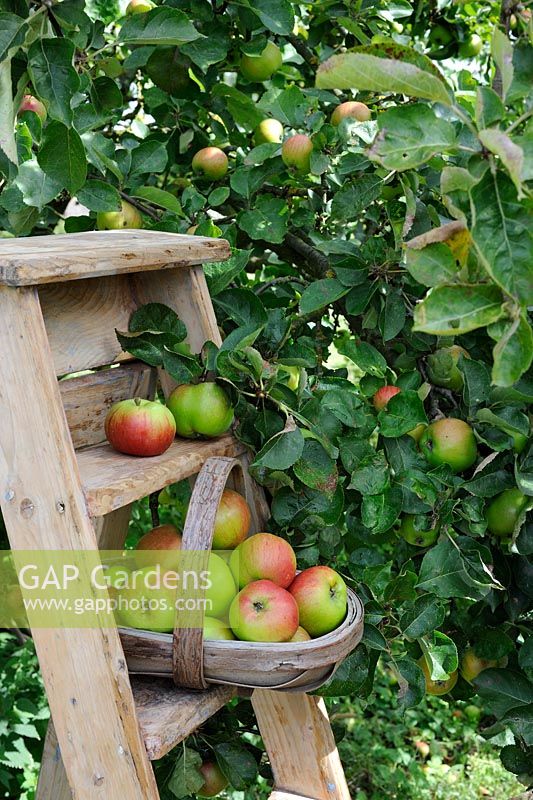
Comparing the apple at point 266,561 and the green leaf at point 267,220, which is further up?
the green leaf at point 267,220

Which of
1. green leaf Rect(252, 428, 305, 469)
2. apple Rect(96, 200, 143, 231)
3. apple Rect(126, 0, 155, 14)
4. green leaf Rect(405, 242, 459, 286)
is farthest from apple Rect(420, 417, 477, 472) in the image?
apple Rect(126, 0, 155, 14)

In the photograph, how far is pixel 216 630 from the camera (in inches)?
42.3

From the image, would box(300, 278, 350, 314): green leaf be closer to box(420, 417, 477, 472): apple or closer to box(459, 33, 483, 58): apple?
box(420, 417, 477, 472): apple

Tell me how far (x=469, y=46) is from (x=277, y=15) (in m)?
0.78

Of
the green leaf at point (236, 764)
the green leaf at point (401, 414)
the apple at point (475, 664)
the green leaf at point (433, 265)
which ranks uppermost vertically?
the green leaf at point (433, 265)

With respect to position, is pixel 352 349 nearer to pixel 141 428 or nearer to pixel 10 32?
pixel 141 428

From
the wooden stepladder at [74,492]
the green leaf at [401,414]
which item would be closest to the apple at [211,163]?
the wooden stepladder at [74,492]

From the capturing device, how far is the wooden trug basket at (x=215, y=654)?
39.6 inches

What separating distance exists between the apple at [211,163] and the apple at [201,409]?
2.29ft

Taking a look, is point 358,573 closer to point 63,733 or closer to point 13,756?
point 63,733

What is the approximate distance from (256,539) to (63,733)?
1.12ft

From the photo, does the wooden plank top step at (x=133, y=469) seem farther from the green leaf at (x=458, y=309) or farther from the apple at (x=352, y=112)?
the apple at (x=352, y=112)

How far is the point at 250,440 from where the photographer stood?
1276 millimetres

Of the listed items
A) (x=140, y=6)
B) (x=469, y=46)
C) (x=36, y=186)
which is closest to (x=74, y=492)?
(x=36, y=186)
